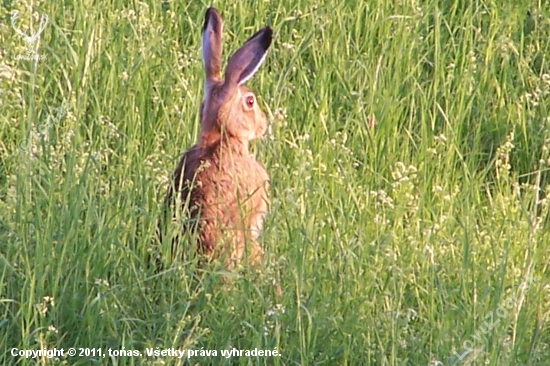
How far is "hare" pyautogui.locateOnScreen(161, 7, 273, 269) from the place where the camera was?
16.4 ft

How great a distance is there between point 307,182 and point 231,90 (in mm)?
734

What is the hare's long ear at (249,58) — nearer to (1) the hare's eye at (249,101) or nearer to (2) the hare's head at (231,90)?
(2) the hare's head at (231,90)

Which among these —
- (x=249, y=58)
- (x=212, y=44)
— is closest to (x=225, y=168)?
(x=249, y=58)

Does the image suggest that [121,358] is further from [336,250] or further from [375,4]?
[375,4]

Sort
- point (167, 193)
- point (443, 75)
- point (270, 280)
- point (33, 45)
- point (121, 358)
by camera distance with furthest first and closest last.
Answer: point (443, 75), point (33, 45), point (167, 193), point (270, 280), point (121, 358)

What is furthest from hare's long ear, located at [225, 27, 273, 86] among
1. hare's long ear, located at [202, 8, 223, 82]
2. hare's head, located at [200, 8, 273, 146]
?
hare's long ear, located at [202, 8, 223, 82]

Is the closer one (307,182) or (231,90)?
(307,182)

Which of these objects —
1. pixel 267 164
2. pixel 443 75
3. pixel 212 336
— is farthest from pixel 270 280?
pixel 443 75

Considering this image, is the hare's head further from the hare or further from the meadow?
the meadow

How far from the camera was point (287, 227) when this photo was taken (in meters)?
4.91

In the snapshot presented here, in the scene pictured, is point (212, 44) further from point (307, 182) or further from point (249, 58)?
point (307, 182)

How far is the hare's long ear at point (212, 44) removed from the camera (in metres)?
5.82

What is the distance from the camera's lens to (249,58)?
5.61 m

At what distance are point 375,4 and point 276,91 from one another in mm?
988
